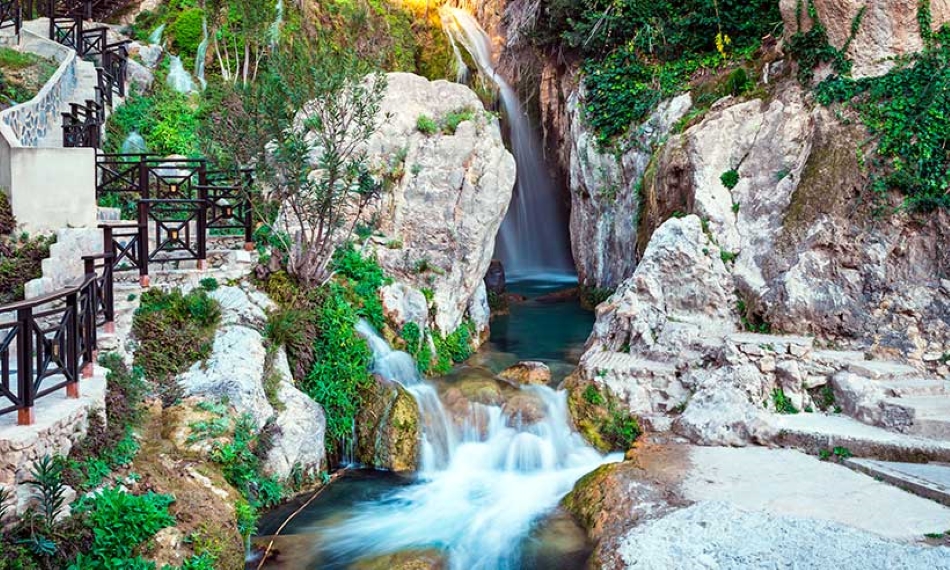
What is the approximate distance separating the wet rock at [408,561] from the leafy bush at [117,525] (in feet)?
8.10

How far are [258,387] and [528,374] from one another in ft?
18.8

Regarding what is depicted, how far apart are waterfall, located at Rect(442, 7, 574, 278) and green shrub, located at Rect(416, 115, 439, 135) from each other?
8773 millimetres

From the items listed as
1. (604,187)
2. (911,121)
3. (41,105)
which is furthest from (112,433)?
(604,187)

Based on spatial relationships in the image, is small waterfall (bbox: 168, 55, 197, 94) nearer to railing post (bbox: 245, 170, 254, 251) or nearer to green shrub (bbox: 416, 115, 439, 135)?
green shrub (bbox: 416, 115, 439, 135)

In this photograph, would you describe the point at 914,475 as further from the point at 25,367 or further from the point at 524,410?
the point at 25,367

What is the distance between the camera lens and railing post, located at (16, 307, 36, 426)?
6375mm

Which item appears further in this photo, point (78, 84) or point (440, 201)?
point (78, 84)

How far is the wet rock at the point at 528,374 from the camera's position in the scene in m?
13.9

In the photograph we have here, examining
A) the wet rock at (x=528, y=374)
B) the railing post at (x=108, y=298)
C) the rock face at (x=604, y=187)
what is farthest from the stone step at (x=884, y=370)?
the railing post at (x=108, y=298)

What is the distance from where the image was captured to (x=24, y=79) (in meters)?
16.5

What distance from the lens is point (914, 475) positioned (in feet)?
28.8

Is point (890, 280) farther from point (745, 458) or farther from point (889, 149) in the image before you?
point (745, 458)


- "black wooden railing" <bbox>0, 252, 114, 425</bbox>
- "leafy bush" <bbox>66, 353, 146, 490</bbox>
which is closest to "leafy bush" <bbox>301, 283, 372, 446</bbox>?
"leafy bush" <bbox>66, 353, 146, 490</bbox>

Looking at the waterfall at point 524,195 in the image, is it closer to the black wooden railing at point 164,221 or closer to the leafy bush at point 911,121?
the black wooden railing at point 164,221
